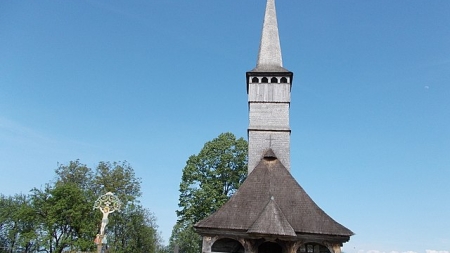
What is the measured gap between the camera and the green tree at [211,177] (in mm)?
27484

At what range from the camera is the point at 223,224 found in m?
15.2

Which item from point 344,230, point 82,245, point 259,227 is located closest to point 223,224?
point 259,227

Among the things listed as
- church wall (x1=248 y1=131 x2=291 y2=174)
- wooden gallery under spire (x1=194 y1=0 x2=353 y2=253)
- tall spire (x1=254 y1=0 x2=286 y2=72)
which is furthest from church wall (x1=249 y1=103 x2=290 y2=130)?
tall spire (x1=254 y1=0 x2=286 y2=72)

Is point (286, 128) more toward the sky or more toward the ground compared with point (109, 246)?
more toward the sky

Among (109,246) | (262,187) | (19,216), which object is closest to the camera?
(262,187)

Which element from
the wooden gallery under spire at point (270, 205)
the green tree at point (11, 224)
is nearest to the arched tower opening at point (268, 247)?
the wooden gallery under spire at point (270, 205)

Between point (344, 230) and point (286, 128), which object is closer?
point (344, 230)

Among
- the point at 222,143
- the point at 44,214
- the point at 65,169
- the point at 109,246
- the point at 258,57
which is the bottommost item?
the point at 109,246

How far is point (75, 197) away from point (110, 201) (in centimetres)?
1498

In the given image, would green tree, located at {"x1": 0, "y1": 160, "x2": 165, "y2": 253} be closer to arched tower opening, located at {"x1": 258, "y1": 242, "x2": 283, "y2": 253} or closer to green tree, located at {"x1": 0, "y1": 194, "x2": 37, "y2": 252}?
green tree, located at {"x1": 0, "y1": 194, "x2": 37, "y2": 252}

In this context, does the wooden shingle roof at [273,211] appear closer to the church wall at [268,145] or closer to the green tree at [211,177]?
the church wall at [268,145]

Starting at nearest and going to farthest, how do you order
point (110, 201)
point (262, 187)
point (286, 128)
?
point (110, 201) → point (262, 187) → point (286, 128)

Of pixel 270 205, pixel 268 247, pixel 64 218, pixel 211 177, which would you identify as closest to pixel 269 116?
pixel 270 205

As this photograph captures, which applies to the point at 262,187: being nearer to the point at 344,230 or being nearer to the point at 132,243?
the point at 344,230
